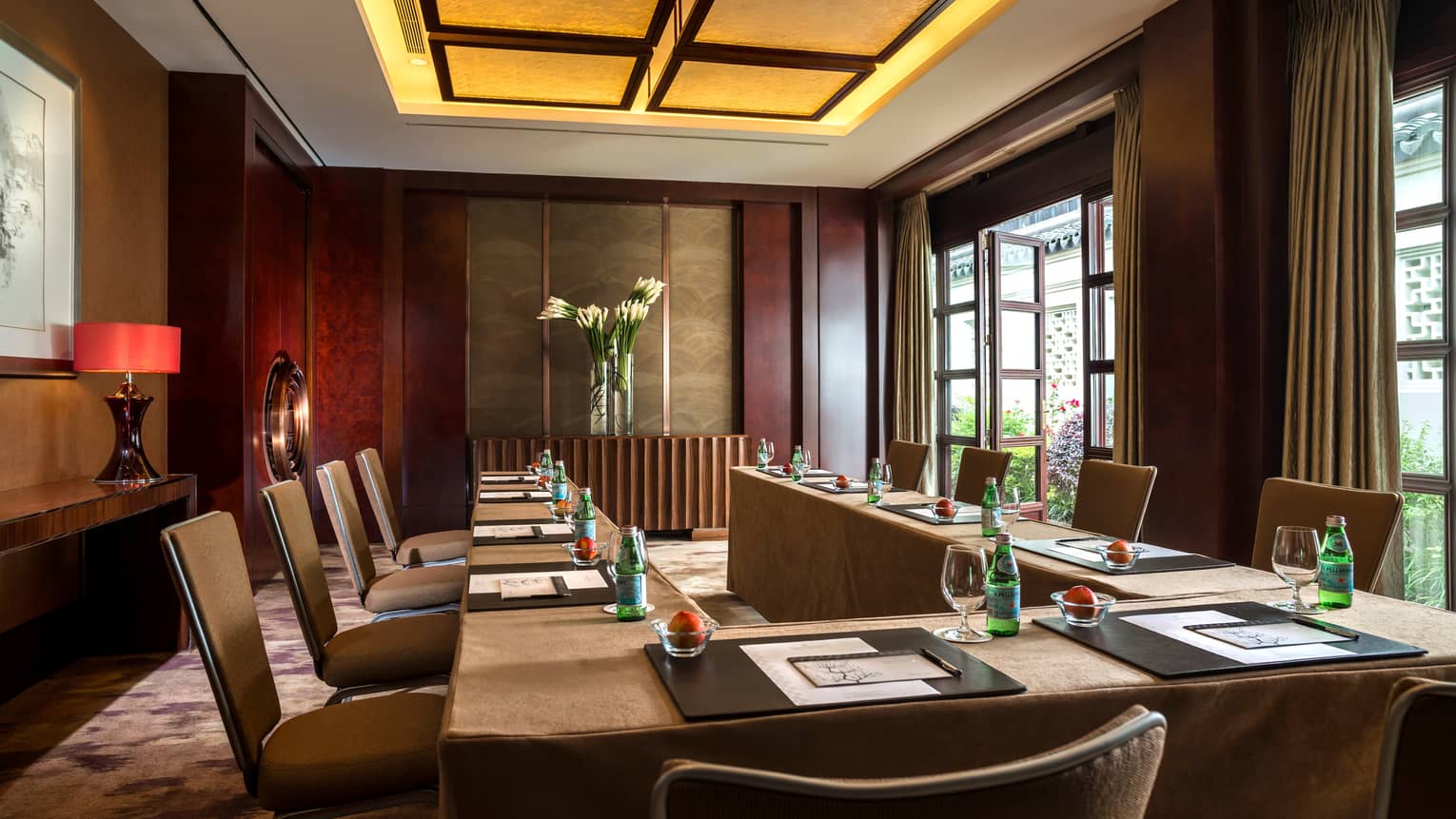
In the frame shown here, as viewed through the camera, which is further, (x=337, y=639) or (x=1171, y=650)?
(x=337, y=639)

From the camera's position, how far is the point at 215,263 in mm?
5086

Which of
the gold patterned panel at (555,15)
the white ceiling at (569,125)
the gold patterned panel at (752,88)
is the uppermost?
the gold patterned panel at (752,88)

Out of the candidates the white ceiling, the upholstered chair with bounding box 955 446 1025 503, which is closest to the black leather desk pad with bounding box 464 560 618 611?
the upholstered chair with bounding box 955 446 1025 503

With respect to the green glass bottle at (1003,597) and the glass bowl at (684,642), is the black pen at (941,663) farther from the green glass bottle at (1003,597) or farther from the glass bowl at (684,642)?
the glass bowl at (684,642)

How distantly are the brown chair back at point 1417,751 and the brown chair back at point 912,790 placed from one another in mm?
322

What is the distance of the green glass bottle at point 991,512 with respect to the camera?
269 cm

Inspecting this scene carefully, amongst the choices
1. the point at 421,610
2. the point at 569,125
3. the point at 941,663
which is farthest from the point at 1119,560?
the point at 569,125

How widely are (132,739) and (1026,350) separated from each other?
5.85 m

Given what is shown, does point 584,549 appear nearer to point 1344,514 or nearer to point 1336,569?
point 1336,569

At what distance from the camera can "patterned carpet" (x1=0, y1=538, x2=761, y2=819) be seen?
2.60 meters

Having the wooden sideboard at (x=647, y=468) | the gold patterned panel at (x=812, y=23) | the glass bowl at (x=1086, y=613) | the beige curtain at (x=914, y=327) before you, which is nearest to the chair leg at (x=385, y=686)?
the glass bowl at (x=1086, y=613)

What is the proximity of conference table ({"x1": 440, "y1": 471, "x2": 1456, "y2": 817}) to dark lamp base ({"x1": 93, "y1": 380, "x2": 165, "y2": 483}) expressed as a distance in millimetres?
3020

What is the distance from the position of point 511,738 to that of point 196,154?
5.05 meters

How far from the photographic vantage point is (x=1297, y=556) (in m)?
1.73
